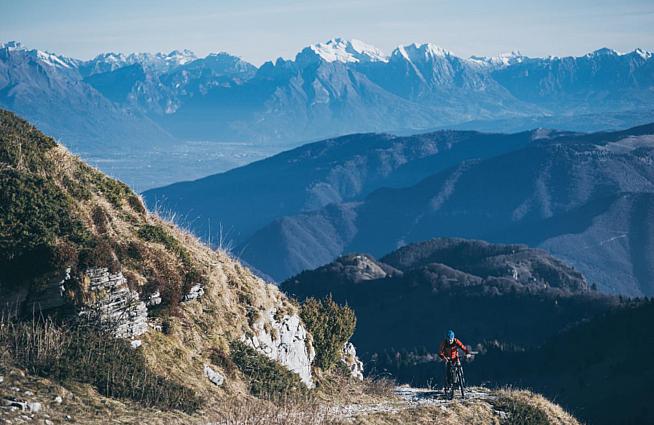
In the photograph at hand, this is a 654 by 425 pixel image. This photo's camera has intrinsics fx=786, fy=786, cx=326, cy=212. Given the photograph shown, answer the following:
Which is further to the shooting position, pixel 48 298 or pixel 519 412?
pixel 519 412

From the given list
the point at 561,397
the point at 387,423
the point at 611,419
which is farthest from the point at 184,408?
the point at 561,397

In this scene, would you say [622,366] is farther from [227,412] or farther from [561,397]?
[227,412]

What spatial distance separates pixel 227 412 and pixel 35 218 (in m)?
9.02

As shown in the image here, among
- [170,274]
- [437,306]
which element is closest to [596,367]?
[437,306]

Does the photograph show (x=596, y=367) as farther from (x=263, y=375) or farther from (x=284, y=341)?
(x=263, y=375)

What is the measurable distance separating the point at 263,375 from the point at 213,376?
2.35 meters

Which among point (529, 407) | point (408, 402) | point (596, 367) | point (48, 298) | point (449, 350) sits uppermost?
point (48, 298)

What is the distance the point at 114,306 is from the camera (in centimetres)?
2369

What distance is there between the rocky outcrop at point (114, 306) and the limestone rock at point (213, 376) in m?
2.35

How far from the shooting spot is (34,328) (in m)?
22.4

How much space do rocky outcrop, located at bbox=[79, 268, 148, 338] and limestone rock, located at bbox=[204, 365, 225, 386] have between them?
2351 mm

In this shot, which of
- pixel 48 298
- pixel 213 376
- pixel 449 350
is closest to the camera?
pixel 48 298

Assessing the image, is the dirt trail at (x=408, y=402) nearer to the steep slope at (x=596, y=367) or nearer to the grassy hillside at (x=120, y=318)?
the grassy hillside at (x=120, y=318)

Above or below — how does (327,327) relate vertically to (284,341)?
below
